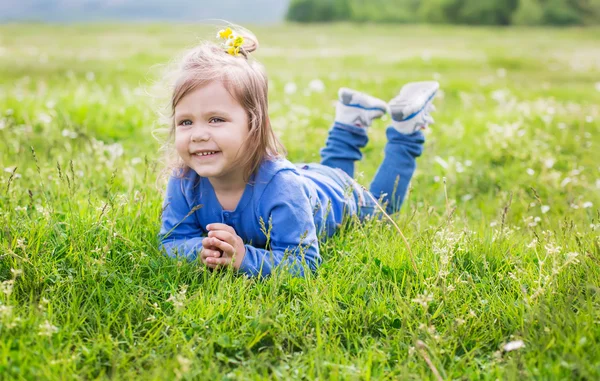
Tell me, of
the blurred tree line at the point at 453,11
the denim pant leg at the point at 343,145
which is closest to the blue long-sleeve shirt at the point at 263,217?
the denim pant leg at the point at 343,145

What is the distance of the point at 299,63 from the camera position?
17000 mm

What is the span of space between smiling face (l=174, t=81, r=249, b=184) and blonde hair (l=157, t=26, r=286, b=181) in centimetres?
4

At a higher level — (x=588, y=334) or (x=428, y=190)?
(x=588, y=334)

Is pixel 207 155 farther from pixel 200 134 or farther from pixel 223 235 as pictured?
pixel 223 235

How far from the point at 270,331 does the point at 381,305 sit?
0.57m

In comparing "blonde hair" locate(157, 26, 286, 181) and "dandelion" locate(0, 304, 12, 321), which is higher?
"blonde hair" locate(157, 26, 286, 181)

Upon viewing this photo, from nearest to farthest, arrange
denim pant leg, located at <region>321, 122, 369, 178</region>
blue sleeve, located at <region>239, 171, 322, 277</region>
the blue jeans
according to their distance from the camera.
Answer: blue sleeve, located at <region>239, 171, 322, 277</region>, the blue jeans, denim pant leg, located at <region>321, 122, 369, 178</region>

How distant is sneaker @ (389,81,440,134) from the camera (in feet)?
14.8

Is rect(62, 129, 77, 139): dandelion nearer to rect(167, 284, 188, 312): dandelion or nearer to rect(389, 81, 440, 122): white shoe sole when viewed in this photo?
rect(389, 81, 440, 122): white shoe sole

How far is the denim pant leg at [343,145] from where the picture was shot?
4898 millimetres

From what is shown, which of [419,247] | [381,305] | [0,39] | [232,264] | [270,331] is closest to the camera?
[270,331]

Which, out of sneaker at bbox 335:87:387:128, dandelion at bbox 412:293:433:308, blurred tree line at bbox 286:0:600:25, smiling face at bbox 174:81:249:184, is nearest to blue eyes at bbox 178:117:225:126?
smiling face at bbox 174:81:249:184

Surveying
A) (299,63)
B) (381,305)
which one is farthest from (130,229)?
(299,63)

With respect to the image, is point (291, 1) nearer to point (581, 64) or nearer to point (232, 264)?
point (581, 64)
